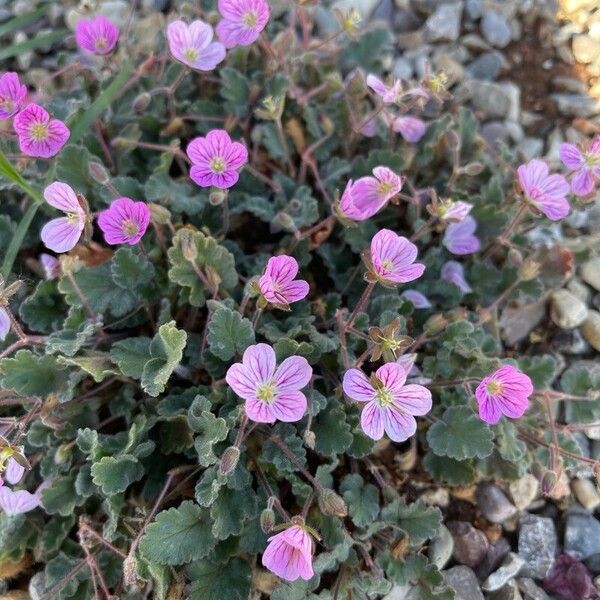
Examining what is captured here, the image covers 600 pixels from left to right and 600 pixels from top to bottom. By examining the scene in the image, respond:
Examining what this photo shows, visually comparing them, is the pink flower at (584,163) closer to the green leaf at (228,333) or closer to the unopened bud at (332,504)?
the green leaf at (228,333)

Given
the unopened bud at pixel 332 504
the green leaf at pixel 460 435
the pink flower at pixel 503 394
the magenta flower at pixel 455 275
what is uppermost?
the pink flower at pixel 503 394

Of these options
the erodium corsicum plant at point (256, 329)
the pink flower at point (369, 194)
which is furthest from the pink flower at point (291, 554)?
the pink flower at point (369, 194)

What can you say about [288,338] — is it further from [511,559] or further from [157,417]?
[511,559]

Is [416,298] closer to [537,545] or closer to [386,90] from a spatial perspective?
[386,90]

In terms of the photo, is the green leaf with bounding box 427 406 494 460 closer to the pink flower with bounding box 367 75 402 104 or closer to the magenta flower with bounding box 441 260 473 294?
the magenta flower with bounding box 441 260 473 294

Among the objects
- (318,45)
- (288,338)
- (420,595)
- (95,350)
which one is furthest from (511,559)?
(318,45)

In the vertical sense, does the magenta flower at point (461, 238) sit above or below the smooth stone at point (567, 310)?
above

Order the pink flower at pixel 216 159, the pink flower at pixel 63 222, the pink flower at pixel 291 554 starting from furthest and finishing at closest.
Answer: the pink flower at pixel 216 159
the pink flower at pixel 63 222
the pink flower at pixel 291 554

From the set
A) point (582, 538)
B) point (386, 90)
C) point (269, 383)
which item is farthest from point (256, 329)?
point (582, 538)
